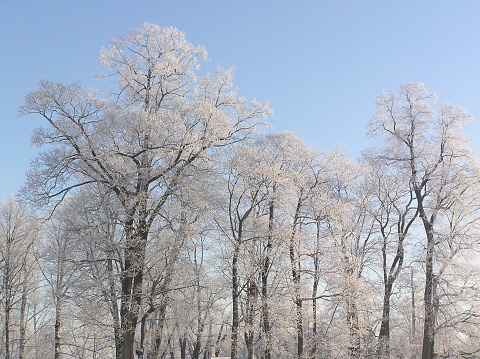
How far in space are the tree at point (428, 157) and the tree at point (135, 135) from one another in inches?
340

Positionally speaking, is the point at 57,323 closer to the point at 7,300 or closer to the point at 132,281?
the point at 7,300

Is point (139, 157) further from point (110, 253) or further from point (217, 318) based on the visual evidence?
point (217, 318)

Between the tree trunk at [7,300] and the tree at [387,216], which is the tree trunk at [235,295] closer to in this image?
the tree at [387,216]

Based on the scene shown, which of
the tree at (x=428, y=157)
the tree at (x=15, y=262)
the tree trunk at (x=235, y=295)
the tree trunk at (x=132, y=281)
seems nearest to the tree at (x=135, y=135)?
the tree trunk at (x=132, y=281)

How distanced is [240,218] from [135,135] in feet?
21.5

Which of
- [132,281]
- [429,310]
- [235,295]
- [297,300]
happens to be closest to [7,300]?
[132,281]

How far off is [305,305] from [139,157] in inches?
399

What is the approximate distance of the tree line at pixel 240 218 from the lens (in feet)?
50.2

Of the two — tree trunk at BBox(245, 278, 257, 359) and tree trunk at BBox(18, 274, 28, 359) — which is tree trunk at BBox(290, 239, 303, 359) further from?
tree trunk at BBox(18, 274, 28, 359)

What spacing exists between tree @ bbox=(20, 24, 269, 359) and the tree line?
0.06 meters

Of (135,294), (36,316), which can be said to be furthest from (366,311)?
(36,316)

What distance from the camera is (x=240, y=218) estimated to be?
20.0m

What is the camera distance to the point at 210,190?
1789 cm

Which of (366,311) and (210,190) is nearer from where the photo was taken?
(210,190)
